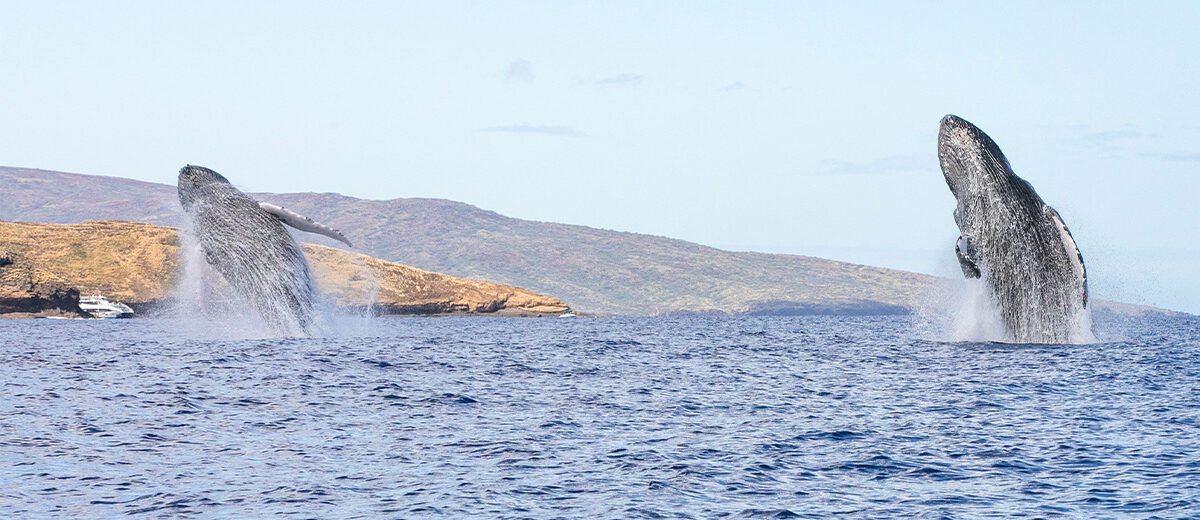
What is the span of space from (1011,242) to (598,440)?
19.3 metres

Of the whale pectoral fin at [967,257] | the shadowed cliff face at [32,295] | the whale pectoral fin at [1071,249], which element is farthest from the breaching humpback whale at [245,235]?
the shadowed cliff face at [32,295]

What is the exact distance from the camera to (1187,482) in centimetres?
1389

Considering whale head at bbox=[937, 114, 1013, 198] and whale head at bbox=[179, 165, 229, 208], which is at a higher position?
whale head at bbox=[937, 114, 1013, 198]

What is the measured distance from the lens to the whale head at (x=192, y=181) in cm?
3725

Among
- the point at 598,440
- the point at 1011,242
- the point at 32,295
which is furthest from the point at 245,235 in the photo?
the point at 32,295

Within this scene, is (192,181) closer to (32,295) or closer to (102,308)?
(32,295)

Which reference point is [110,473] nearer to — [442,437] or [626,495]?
[442,437]

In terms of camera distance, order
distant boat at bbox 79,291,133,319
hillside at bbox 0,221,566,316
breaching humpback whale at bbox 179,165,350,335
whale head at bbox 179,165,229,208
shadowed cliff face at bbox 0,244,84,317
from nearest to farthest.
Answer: breaching humpback whale at bbox 179,165,350,335, whale head at bbox 179,165,229,208, shadowed cliff face at bbox 0,244,84,317, distant boat at bbox 79,291,133,319, hillside at bbox 0,221,566,316

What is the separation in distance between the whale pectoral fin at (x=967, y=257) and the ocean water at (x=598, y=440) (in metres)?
2.51

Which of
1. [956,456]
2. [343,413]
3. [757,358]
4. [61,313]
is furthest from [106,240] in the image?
[956,456]

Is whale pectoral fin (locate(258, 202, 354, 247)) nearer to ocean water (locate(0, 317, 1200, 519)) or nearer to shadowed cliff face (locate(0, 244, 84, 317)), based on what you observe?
ocean water (locate(0, 317, 1200, 519))

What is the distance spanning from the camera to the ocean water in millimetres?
12867

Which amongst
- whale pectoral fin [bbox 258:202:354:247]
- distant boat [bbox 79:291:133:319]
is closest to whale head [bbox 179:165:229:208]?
whale pectoral fin [bbox 258:202:354:247]

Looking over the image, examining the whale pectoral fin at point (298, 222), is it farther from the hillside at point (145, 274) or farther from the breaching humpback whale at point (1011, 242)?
the hillside at point (145, 274)
